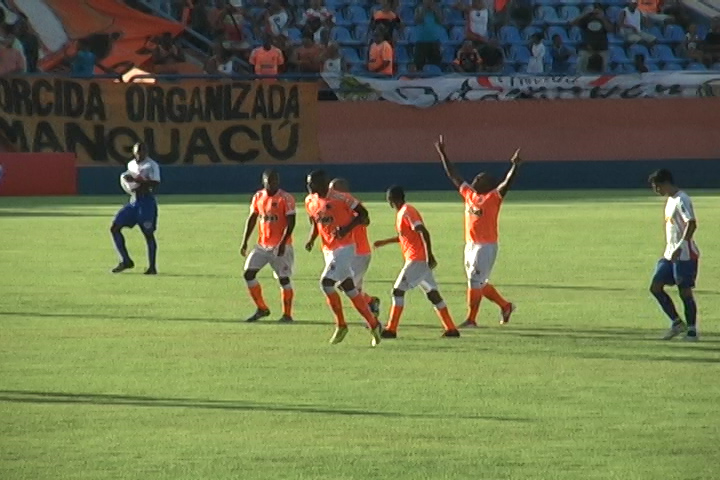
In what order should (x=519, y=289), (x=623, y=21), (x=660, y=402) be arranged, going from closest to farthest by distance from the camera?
(x=660, y=402) < (x=519, y=289) < (x=623, y=21)

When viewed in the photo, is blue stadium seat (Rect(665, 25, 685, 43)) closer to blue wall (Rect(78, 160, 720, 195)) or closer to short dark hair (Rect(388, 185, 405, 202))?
blue wall (Rect(78, 160, 720, 195))

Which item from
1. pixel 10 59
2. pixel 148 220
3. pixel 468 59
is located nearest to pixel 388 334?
pixel 148 220

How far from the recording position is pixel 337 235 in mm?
17281

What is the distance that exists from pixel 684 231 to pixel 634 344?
4.19 feet

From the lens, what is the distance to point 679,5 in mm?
47312

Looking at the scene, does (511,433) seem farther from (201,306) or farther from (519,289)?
(519,289)

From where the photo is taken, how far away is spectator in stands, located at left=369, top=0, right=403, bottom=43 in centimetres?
4338

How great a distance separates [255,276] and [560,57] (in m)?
26.6

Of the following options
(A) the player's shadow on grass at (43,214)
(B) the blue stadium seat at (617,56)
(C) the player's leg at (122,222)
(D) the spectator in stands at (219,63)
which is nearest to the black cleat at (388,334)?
(C) the player's leg at (122,222)

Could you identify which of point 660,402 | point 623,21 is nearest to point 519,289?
point 660,402

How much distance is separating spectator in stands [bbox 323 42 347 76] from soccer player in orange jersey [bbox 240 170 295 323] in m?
23.2

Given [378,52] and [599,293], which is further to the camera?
[378,52]

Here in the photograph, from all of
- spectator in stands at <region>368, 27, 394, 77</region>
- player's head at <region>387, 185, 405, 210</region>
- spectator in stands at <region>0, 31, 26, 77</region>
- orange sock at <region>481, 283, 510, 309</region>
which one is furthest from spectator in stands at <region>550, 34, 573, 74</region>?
player's head at <region>387, 185, 405, 210</region>

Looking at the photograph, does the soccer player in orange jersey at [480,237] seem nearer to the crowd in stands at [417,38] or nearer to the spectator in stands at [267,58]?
the spectator in stands at [267,58]
